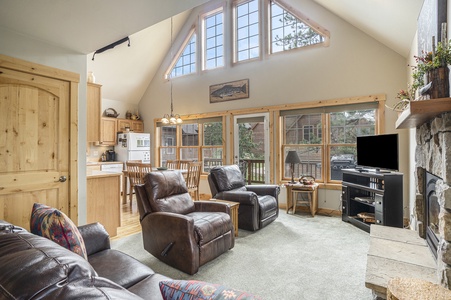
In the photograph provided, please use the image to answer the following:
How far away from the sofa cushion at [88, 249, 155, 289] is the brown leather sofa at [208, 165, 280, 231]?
2.11 meters

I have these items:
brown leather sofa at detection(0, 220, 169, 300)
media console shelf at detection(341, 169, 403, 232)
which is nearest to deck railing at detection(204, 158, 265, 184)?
media console shelf at detection(341, 169, 403, 232)

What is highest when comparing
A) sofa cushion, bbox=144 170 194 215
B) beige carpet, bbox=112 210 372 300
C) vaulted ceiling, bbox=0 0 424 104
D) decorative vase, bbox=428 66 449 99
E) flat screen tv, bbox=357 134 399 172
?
vaulted ceiling, bbox=0 0 424 104

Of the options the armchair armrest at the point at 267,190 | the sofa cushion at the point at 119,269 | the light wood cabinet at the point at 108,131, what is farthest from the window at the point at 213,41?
the sofa cushion at the point at 119,269

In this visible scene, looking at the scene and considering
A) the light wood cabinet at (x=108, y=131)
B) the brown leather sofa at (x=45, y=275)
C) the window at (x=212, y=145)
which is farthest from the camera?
the light wood cabinet at (x=108, y=131)

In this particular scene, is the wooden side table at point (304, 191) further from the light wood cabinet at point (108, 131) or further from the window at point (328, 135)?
the light wood cabinet at point (108, 131)

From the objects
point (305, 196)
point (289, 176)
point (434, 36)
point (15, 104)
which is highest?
point (434, 36)

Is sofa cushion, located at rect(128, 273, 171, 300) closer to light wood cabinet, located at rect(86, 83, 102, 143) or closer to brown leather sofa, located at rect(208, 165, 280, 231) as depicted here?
brown leather sofa, located at rect(208, 165, 280, 231)

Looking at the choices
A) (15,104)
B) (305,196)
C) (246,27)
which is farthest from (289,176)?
(15,104)

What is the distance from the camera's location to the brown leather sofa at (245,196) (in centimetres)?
359

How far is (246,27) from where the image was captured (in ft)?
19.2

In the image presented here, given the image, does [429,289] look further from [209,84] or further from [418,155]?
[209,84]

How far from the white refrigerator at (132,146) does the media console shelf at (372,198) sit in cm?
523

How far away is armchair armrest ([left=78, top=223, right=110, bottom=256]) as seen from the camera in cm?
182

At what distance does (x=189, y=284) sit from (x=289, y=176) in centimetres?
480
